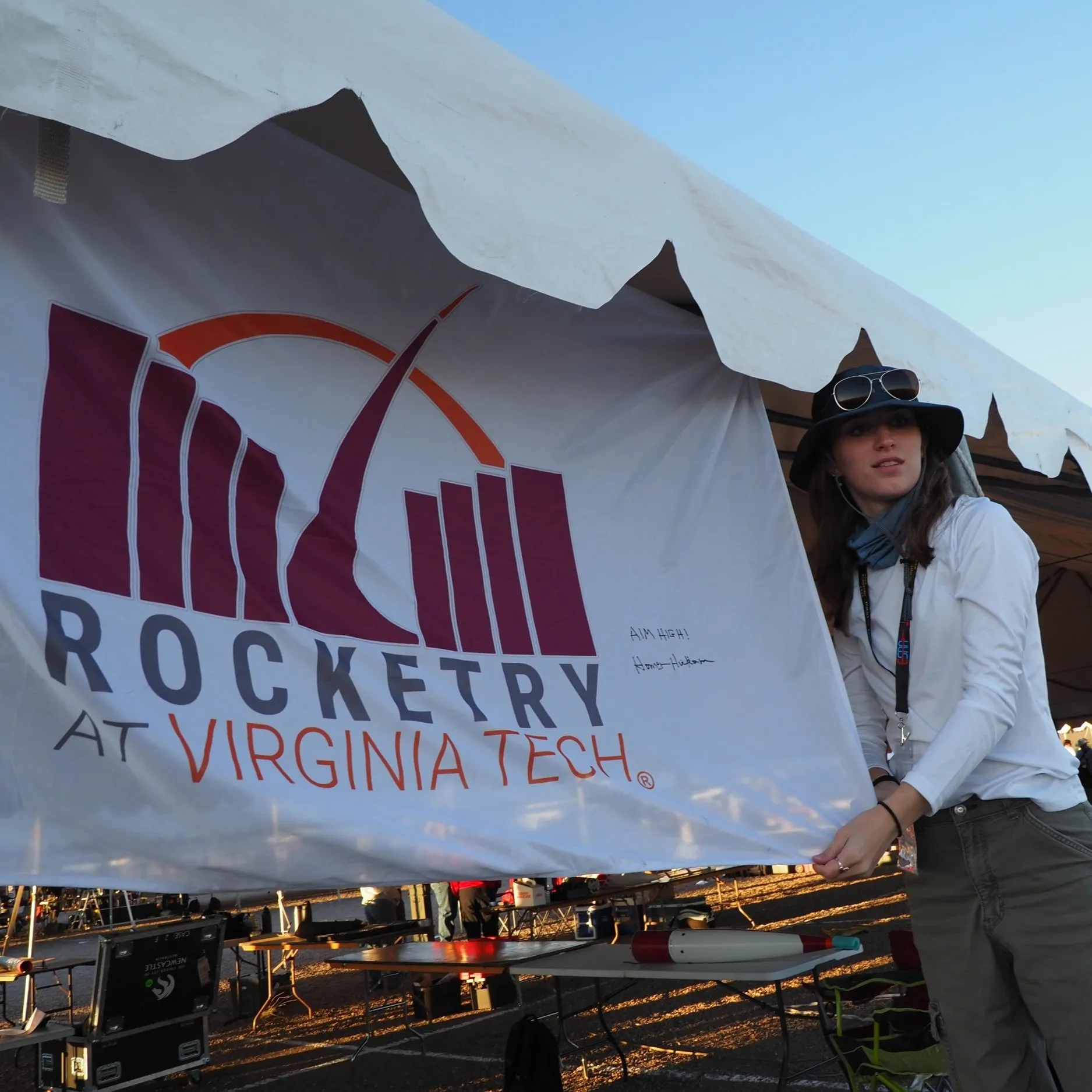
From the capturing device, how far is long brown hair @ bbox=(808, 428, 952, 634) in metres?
1.93

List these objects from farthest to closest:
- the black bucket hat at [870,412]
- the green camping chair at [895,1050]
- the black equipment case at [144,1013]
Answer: the black equipment case at [144,1013]
the green camping chair at [895,1050]
the black bucket hat at [870,412]

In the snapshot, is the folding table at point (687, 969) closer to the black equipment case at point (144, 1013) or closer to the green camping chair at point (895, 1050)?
the green camping chair at point (895, 1050)

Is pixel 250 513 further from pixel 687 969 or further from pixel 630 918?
pixel 630 918

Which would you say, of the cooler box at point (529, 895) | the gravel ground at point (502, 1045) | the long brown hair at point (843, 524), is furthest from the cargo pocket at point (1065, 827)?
the cooler box at point (529, 895)

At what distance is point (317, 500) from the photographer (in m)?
1.65

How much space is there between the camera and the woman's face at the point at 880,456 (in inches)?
79.5

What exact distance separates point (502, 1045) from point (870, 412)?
4964 mm

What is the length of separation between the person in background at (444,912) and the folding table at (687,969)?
3845 mm

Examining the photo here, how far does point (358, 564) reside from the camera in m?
1.67

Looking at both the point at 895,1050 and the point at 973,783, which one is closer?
the point at 973,783

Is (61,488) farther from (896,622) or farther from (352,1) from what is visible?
(896,622)
